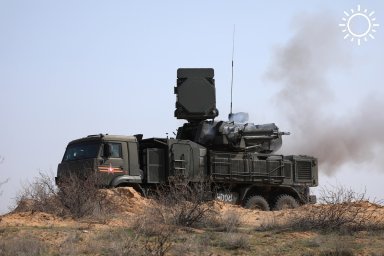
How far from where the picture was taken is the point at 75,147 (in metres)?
20.5

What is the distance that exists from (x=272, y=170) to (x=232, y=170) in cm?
189

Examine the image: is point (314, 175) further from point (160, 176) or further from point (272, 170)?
point (160, 176)

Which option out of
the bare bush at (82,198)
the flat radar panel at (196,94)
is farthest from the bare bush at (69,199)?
the flat radar panel at (196,94)

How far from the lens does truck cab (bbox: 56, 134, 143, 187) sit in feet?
64.2

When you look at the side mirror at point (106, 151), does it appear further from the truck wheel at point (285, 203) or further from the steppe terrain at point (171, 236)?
the truck wheel at point (285, 203)

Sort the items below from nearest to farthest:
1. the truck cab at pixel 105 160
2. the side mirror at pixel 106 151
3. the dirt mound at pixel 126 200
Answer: the dirt mound at pixel 126 200
the truck cab at pixel 105 160
the side mirror at pixel 106 151

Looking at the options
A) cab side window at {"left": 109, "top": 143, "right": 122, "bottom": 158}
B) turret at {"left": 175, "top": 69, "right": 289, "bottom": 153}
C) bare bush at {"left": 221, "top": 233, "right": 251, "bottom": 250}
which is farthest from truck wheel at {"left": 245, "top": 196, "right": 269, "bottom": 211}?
bare bush at {"left": 221, "top": 233, "right": 251, "bottom": 250}

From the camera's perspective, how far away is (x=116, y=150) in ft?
66.0

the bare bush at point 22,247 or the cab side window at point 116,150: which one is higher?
the cab side window at point 116,150

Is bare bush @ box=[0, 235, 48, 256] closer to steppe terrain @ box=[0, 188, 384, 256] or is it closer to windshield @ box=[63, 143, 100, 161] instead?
steppe terrain @ box=[0, 188, 384, 256]

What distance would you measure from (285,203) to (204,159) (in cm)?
398

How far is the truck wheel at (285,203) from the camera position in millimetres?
A: 23672

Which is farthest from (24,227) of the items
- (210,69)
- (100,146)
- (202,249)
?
(210,69)

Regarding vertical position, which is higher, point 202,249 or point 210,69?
point 210,69
